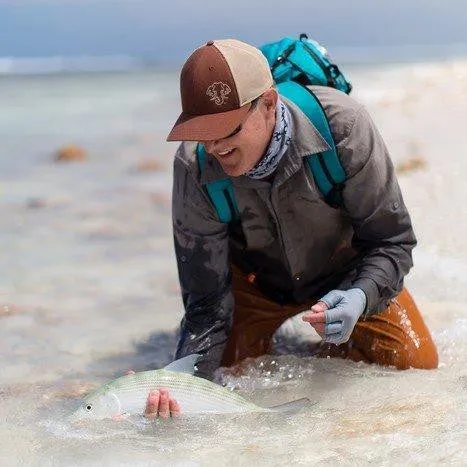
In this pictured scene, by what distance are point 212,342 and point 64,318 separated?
5.21 feet

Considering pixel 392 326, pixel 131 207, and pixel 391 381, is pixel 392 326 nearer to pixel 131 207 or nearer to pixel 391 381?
pixel 391 381

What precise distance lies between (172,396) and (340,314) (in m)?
0.70

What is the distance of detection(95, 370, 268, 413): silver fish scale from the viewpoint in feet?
12.6

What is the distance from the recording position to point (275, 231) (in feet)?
14.3

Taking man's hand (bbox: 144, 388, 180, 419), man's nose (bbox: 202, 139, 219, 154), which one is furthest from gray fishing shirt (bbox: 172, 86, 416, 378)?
man's hand (bbox: 144, 388, 180, 419)

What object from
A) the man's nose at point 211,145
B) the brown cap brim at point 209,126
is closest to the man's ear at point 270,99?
the brown cap brim at point 209,126

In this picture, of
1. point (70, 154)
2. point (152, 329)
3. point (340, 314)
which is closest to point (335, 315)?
point (340, 314)

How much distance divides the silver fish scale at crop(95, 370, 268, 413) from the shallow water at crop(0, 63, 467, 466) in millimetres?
62

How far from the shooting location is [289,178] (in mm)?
4102

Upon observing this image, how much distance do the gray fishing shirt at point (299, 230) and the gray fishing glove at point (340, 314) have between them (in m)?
0.18

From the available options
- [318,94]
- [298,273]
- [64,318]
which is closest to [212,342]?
[298,273]

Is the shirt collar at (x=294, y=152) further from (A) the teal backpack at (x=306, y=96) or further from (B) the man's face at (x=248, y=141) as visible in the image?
(B) the man's face at (x=248, y=141)

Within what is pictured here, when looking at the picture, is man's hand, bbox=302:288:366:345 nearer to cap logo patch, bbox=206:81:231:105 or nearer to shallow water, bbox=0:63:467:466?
shallow water, bbox=0:63:467:466

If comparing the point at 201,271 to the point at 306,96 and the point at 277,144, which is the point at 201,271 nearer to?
the point at 277,144
